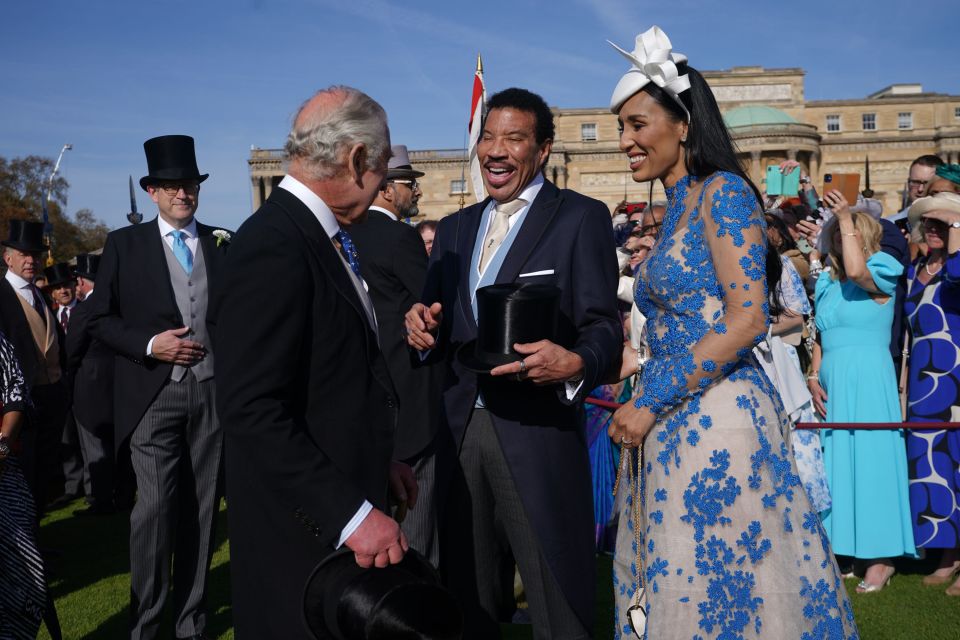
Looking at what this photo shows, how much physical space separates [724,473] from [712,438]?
0.43ft

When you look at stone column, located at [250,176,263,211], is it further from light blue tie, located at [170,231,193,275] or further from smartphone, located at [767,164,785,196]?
light blue tie, located at [170,231,193,275]

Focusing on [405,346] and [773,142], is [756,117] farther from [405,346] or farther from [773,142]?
[405,346]

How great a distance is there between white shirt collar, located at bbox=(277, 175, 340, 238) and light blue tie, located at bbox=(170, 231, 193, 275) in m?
2.97

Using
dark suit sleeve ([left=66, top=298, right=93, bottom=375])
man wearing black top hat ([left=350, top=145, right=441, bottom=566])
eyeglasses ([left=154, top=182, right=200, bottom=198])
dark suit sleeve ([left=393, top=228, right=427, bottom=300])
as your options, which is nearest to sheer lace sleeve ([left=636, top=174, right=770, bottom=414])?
man wearing black top hat ([left=350, top=145, right=441, bottom=566])

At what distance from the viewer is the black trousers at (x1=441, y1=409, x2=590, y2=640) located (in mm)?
3598

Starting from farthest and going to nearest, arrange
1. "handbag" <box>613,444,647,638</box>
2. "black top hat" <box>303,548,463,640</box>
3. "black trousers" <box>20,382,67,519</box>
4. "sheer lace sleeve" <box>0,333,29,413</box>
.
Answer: "black trousers" <box>20,382,67,519</box>, "sheer lace sleeve" <box>0,333,29,413</box>, "handbag" <box>613,444,647,638</box>, "black top hat" <box>303,548,463,640</box>

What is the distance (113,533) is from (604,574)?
17.0 ft

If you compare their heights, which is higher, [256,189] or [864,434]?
[256,189]

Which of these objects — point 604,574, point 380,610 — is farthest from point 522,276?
point 604,574

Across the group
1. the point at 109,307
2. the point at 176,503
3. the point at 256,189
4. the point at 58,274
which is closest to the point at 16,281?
the point at 58,274

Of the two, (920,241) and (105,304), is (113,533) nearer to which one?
(105,304)

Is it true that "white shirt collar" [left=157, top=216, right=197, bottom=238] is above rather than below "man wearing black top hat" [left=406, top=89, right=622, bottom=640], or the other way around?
above

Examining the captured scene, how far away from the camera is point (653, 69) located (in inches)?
131

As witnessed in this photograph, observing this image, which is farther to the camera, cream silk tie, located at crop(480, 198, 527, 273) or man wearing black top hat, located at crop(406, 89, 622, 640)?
cream silk tie, located at crop(480, 198, 527, 273)
